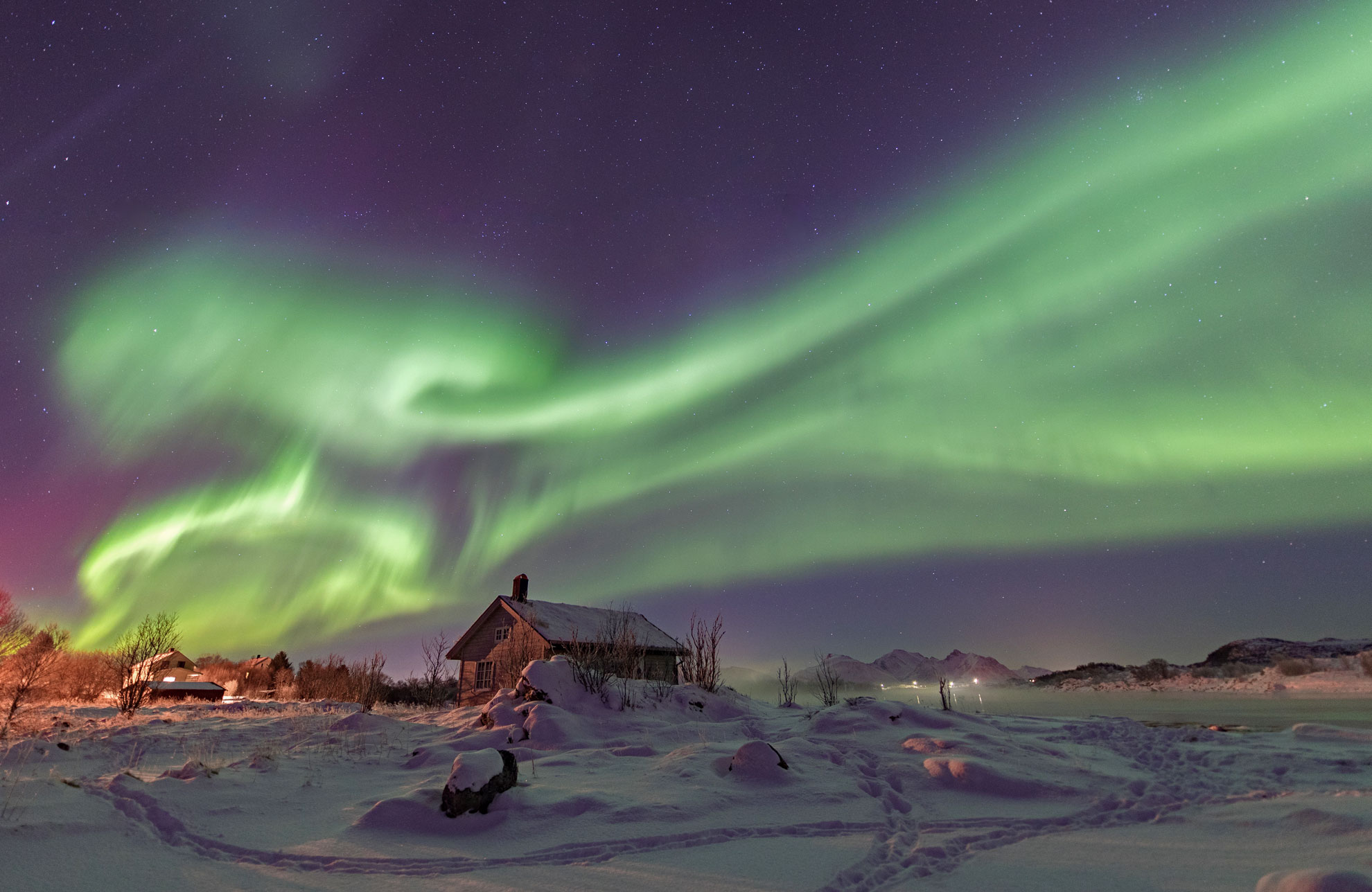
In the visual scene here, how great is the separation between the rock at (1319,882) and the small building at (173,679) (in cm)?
2892

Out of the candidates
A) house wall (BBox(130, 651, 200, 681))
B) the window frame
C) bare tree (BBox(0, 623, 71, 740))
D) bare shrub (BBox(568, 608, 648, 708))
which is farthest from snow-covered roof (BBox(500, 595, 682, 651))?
house wall (BBox(130, 651, 200, 681))

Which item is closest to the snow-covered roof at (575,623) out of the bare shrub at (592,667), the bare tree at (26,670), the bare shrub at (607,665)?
the bare shrub at (607,665)

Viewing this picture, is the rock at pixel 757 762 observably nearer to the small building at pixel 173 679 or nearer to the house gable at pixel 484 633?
the small building at pixel 173 679

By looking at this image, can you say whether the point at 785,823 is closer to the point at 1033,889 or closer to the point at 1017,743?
the point at 1033,889

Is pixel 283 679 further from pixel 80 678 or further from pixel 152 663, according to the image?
pixel 152 663

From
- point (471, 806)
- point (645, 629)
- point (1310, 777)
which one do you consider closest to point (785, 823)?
point (471, 806)

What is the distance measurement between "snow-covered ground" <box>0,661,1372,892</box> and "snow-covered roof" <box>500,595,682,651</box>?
2075 cm

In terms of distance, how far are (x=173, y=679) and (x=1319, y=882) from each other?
6840cm

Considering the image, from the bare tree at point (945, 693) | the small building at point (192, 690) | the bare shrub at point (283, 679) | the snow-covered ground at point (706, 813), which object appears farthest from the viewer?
the bare shrub at point (283, 679)

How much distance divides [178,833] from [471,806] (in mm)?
2844

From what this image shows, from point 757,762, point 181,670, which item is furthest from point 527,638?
point 181,670

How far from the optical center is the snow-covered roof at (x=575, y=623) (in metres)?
33.6

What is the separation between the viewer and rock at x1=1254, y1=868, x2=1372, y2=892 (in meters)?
3.87

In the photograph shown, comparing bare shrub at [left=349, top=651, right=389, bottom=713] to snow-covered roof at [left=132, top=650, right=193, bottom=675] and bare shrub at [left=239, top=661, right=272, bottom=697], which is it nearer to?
snow-covered roof at [left=132, top=650, right=193, bottom=675]
